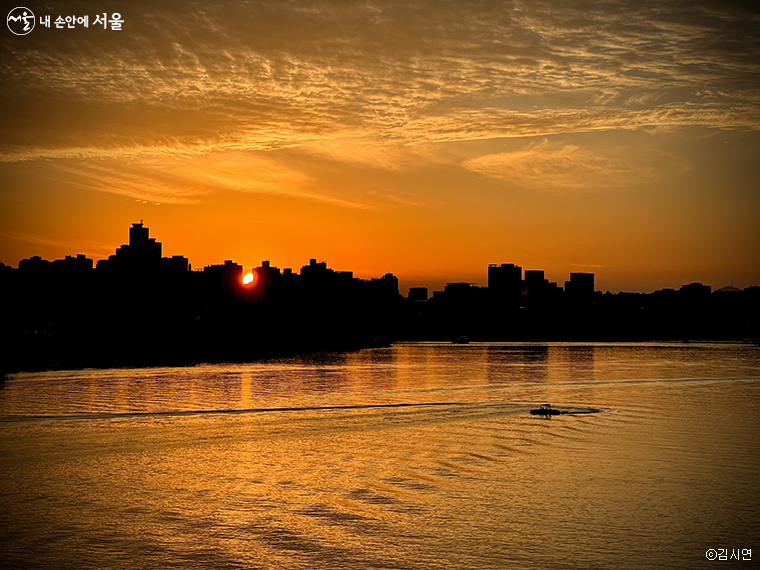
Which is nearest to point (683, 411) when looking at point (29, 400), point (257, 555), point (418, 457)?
point (418, 457)

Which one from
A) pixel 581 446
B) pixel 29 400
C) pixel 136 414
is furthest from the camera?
pixel 29 400

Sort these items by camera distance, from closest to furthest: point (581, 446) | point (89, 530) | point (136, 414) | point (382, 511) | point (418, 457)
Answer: point (89, 530)
point (382, 511)
point (418, 457)
point (581, 446)
point (136, 414)

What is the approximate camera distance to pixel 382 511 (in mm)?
29000

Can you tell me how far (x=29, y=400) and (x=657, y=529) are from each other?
190 feet

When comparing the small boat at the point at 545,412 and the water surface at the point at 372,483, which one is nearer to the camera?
the water surface at the point at 372,483

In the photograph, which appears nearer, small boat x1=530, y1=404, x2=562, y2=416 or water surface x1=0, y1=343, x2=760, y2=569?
water surface x1=0, y1=343, x2=760, y2=569

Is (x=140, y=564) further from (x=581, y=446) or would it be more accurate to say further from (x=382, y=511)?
(x=581, y=446)

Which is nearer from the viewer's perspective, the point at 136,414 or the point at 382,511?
the point at 382,511

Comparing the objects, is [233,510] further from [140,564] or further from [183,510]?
[140,564]

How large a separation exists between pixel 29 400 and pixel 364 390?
33.0 m

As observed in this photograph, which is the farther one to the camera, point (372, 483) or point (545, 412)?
point (545, 412)

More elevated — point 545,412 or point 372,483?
point 372,483

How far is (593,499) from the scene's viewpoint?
31.2 meters

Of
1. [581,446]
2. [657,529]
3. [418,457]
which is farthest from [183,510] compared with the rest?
[581,446]
